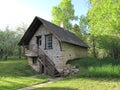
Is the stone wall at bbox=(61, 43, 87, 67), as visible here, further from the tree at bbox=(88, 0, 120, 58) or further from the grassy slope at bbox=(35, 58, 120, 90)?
the tree at bbox=(88, 0, 120, 58)

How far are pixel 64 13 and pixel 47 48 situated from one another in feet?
63.7

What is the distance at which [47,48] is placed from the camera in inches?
977

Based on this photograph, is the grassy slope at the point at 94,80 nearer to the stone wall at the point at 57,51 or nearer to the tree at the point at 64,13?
the stone wall at the point at 57,51

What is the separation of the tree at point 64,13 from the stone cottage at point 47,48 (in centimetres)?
1523

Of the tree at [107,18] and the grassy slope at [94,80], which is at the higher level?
the tree at [107,18]

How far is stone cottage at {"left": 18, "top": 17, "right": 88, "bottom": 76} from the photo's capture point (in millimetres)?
23047

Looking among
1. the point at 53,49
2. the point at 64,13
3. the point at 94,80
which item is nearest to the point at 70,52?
the point at 53,49

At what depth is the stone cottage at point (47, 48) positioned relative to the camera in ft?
75.6

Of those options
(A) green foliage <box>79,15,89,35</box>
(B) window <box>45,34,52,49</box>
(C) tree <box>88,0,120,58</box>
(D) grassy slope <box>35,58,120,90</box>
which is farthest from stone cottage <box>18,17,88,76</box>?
(A) green foliage <box>79,15,89,35</box>

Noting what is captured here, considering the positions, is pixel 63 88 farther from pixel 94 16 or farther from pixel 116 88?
pixel 94 16

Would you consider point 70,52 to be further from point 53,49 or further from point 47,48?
point 47,48

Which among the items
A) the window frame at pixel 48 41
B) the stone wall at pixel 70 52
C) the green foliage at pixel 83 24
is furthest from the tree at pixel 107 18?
the green foliage at pixel 83 24

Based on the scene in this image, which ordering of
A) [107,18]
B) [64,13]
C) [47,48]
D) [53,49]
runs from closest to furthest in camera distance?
[107,18]
[53,49]
[47,48]
[64,13]

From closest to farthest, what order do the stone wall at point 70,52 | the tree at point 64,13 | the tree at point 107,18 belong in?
the tree at point 107,18
the stone wall at point 70,52
the tree at point 64,13
